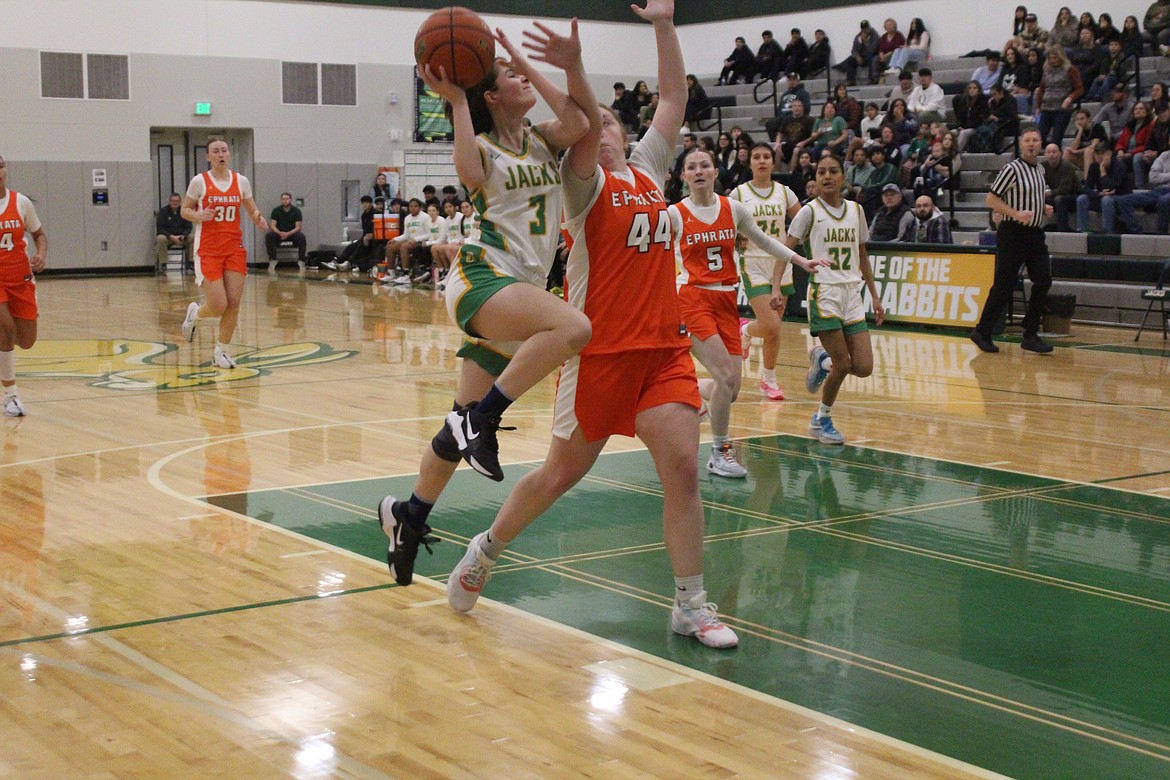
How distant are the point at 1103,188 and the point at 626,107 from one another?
11560 mm

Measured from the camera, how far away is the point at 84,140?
2556 cm

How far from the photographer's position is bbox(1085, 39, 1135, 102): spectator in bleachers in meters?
19.2

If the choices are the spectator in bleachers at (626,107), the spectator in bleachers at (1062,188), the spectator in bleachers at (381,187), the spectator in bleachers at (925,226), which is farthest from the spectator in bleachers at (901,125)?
the spectator in bleachers at (381,187)

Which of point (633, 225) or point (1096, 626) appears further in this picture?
point (1096, 626)

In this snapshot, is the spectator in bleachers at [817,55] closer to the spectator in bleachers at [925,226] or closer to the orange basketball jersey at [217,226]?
the spectator in bleachers at [925,226]

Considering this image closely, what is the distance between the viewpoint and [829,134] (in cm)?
2169

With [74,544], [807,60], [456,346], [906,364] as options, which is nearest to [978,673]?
[74,544]

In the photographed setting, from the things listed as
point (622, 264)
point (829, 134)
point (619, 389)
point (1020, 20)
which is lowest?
point (619, 389)

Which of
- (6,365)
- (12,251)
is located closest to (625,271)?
(12,251)

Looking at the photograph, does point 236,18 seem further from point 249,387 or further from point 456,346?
point 249,387

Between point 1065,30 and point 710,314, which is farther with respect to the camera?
point 1065,30

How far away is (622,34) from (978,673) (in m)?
27.1

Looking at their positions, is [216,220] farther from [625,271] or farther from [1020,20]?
[1020,20]

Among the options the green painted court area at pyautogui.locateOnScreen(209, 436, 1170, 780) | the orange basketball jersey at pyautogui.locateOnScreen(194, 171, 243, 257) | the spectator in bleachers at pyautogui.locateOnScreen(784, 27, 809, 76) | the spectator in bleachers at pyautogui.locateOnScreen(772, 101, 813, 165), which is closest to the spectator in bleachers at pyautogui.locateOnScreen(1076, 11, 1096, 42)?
the spectator in bleachers at pyautogui.locateOnScreen(772, 101, 813, 165)
